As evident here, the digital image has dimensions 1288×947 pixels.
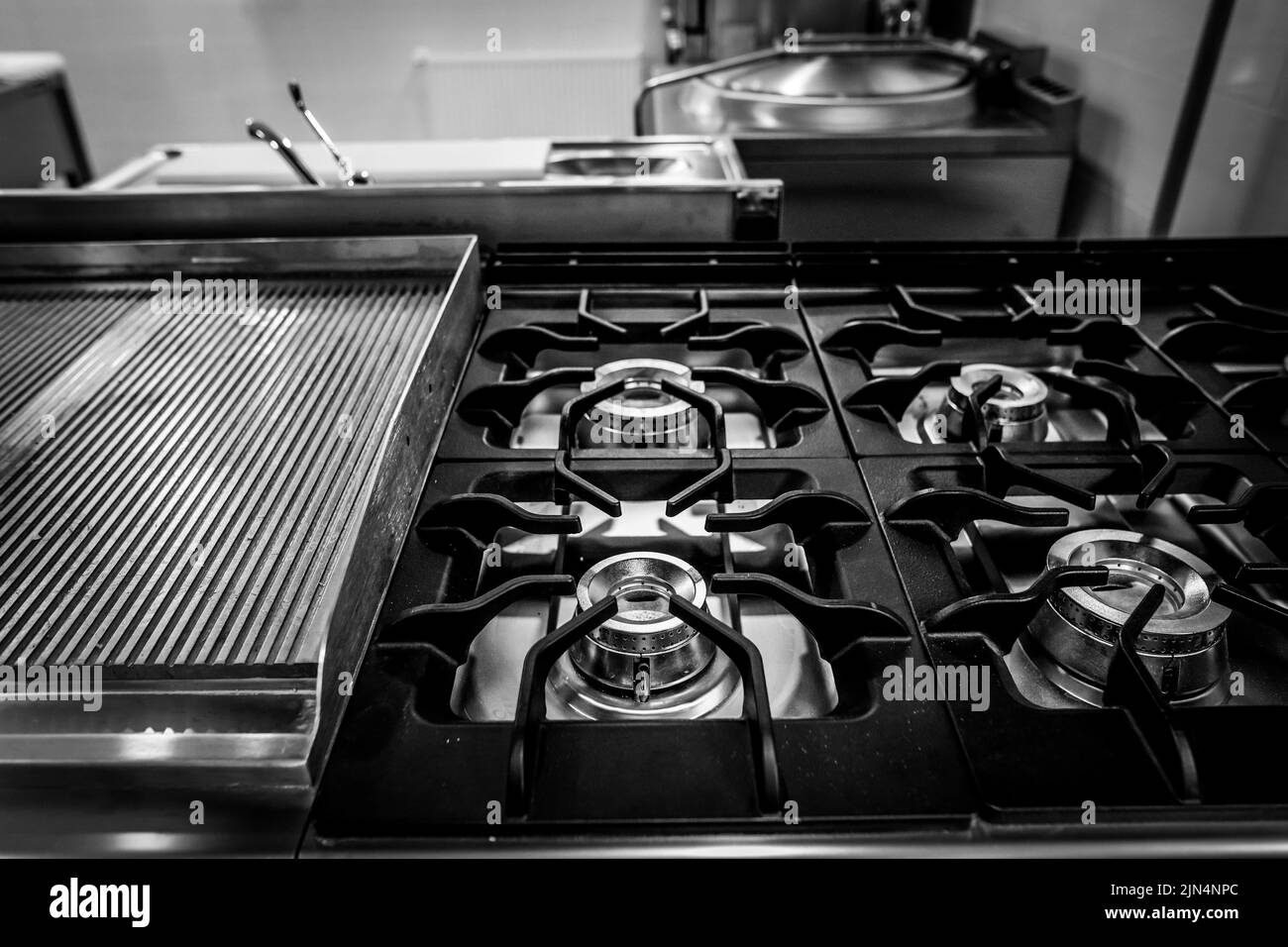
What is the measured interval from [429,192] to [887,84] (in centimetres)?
100

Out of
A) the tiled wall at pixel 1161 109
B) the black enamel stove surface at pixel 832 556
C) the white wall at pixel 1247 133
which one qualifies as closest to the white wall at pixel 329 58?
the tiled wall at pixel 1161 109

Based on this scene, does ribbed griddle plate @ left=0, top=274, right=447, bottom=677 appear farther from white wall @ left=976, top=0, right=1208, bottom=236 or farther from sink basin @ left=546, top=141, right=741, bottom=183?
white wall @ left=976, top=0, right=1208, bottom=236

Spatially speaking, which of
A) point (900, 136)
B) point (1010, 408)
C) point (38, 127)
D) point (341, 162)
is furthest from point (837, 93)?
point (38, 127)

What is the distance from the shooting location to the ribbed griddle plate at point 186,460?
418 mm

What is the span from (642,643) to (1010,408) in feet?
1.15

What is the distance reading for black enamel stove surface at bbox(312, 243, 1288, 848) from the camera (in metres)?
0.34

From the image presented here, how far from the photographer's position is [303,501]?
0.49 m

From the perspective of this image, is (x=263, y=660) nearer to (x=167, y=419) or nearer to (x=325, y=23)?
(x=167, y=419)

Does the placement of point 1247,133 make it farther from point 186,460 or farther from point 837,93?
point 186,460

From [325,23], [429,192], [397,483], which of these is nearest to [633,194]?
[429,192]

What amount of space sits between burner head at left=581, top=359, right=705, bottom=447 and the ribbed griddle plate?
13 centimetres

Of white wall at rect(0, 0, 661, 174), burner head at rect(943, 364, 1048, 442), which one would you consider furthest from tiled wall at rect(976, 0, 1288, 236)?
white wall at rect(0, 0, 661, 174)

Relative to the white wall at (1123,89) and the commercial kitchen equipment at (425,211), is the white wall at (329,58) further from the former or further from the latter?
the commercial kitchen equipment at (425,211)

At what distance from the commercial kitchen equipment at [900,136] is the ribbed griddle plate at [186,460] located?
84 centimetres
